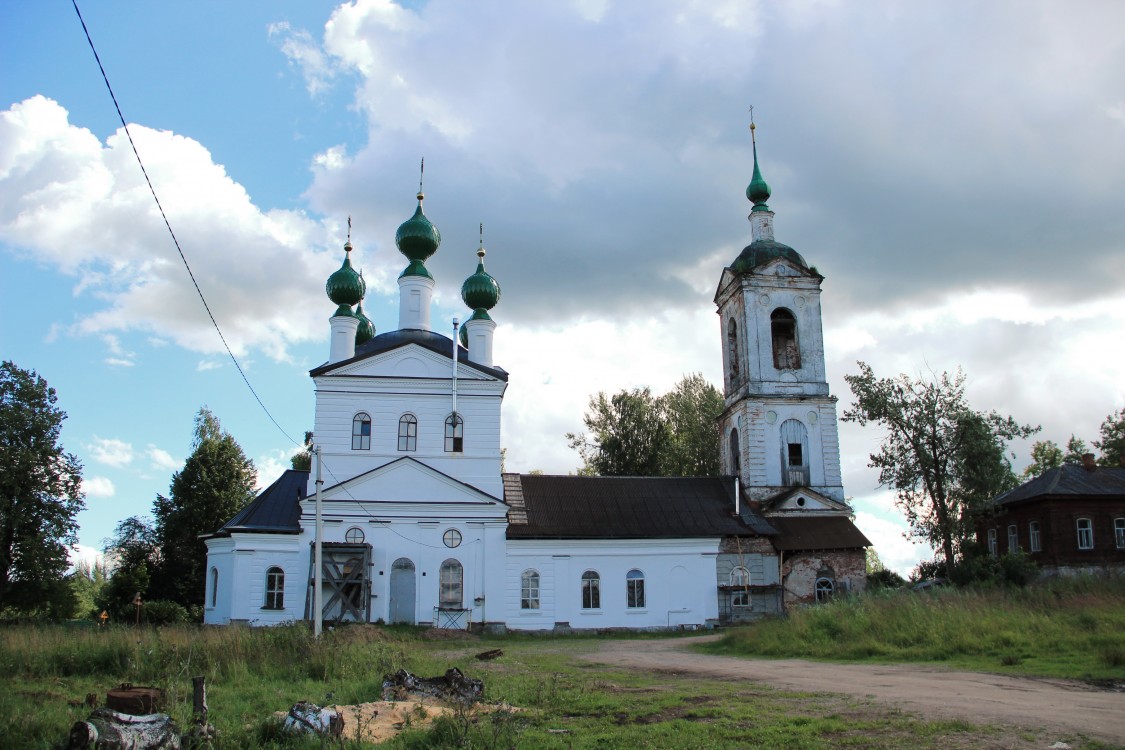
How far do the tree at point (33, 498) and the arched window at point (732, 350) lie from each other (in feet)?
78.6

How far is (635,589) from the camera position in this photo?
27375 millimetres

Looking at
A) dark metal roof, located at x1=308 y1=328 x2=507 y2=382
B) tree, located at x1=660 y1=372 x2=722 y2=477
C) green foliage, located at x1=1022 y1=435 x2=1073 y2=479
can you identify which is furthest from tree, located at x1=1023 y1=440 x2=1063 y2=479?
dark metal roof, located at x1=308 y1=328 x2=507 y2=382

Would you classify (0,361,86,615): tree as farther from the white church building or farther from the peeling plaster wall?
the peeling plaster wall

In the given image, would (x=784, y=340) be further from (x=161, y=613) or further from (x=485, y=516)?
(x=161, y=613)

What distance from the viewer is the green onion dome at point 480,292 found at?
29.5m

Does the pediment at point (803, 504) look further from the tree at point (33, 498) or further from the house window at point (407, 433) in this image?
the tree at point (33, 498)

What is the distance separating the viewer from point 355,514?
84.4 feet

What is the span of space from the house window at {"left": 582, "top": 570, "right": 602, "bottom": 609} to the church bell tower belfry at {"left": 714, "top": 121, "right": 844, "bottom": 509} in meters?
6.43

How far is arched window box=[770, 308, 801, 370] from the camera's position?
31516 mm

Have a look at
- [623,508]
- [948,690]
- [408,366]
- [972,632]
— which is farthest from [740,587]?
[948,690]

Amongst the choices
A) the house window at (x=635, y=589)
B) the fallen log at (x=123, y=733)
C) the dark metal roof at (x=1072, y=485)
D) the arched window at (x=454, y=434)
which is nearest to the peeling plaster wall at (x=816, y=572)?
the house window at (x=635, y=589)

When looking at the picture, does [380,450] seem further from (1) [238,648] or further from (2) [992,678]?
(2) [992,678]

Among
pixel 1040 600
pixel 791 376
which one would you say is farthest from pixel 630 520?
pixel 1040 600

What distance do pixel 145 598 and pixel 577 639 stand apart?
19.5 m
